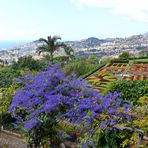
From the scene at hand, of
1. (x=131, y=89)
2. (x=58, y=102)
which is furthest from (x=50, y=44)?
(x=58, y=102)

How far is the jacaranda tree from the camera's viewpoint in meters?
9.46

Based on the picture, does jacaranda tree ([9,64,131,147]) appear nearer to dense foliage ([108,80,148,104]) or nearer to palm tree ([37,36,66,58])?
dense foliage ([108,80,148,104])

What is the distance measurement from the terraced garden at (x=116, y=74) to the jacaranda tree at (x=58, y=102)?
16.0m

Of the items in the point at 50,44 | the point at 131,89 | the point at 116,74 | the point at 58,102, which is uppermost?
the point at 58,102

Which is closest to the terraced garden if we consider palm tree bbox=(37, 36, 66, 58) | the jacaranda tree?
palm tree bbox=(37, 36, 66, 58)

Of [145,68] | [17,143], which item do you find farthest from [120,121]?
[145,68]

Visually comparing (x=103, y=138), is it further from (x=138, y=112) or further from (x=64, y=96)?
(x=138, y=112)

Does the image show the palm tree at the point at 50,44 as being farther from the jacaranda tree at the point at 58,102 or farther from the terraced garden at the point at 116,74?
the jacaranda tree at the point at 58,102

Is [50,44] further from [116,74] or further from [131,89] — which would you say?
[131,89]

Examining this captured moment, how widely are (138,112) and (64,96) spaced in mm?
2448

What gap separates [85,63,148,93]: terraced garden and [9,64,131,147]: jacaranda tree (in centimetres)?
1603

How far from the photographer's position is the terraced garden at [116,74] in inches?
1143

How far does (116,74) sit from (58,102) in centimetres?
2243

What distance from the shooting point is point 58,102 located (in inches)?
394
